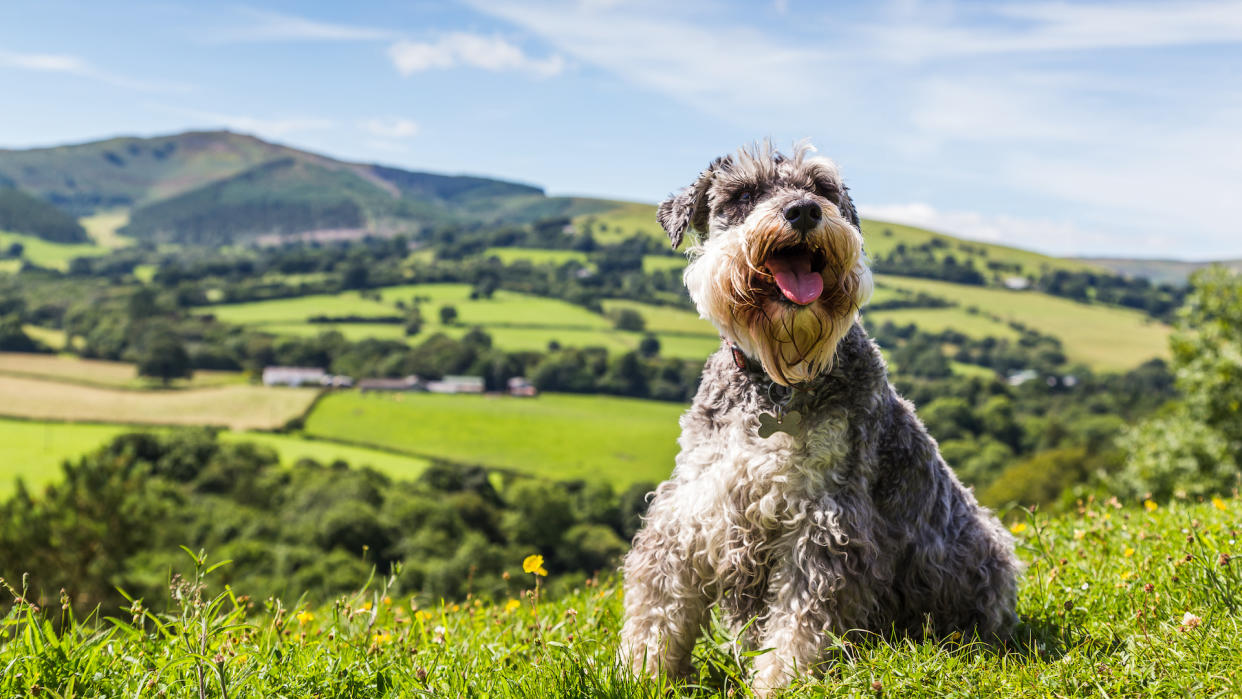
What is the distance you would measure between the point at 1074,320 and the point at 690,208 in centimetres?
16064

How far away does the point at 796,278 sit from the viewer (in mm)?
4148

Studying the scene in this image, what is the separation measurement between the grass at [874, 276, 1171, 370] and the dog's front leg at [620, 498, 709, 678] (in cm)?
13065

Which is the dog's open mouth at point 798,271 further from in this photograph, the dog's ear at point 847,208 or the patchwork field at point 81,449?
the patchwork field at point 81,449

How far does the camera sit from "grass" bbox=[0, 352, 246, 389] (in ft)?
367

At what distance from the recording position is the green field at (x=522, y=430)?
3561 inches

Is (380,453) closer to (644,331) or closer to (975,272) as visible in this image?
(644,331)

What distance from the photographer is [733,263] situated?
4.17 meters

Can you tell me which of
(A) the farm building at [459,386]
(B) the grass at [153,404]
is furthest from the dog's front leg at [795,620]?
(A) the farm building at [459,386]

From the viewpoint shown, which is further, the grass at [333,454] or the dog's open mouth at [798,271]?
the grass at [333,454]

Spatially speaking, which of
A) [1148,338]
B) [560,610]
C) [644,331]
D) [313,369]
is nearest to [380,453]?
[313,369]

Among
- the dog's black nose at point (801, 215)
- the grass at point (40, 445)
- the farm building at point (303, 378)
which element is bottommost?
the grass at point (40, 445)

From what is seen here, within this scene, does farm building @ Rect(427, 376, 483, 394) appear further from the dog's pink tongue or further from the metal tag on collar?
the dog's pink tongue

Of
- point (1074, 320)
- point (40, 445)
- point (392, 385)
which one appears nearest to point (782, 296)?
point (40, 445)

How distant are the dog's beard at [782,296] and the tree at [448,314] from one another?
4981 inches
